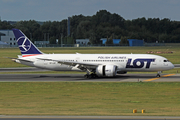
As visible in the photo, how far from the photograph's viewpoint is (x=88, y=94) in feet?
107

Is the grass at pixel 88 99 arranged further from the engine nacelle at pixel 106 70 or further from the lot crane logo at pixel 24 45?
the lot crane logo at pixel 24 45

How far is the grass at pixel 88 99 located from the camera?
2264 centimetres

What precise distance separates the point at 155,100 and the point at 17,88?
53.0ft

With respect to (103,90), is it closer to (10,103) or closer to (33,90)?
(33,90)

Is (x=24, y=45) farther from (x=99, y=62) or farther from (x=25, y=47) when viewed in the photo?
(x=99, y=62)

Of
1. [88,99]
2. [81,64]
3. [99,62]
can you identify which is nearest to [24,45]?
[81,64]

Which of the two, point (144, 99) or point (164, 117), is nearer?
point (164, 117)

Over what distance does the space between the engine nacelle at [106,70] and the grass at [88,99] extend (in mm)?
6642

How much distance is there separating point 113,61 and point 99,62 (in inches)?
81.5

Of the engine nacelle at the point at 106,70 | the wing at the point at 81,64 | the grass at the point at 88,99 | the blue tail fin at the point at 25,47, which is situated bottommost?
the grass at the point at 88,99

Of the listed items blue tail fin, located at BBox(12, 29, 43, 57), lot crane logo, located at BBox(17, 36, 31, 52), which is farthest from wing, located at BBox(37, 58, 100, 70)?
lot crane logo, located at BBox(17, 36, 31, 52)

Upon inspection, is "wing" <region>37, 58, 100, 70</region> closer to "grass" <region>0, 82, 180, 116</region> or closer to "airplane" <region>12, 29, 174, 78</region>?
"airplane" <region>12, 29, 174, 78</region>

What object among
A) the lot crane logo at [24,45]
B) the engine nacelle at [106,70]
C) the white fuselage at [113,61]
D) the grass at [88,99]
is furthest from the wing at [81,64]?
the grass at [88,99]

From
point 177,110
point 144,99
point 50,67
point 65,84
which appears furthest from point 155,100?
point 50,67
